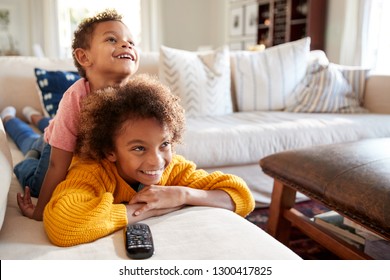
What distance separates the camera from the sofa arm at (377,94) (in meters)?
2.42

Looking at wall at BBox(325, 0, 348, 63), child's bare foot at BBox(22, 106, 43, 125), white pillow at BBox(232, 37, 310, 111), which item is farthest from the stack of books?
wall at BBox(325, 0, 348, 63)

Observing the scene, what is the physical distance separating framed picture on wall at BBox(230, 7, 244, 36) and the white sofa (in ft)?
9.35

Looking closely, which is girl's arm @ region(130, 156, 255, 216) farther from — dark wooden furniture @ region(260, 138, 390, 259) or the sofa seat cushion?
the sofa seat cushion

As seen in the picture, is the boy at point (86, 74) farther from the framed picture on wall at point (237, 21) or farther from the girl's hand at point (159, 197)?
the framed picture on wall at point (237, 21)

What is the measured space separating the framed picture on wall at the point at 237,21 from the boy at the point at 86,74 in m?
4.42

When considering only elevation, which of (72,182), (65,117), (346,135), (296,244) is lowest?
(296,244)

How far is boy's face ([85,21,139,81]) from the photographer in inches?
38.8

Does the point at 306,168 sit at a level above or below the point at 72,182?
below

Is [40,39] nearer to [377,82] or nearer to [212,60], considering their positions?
[212,60]

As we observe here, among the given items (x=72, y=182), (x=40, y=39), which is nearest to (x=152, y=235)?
(x=72, y=182)

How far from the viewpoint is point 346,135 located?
207 centimetres

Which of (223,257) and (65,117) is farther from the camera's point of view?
(65,117)
